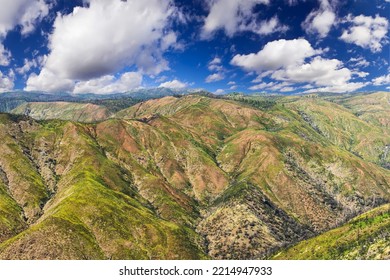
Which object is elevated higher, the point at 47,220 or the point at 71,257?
the point at 47,220

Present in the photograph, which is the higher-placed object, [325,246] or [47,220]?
[47,220]
